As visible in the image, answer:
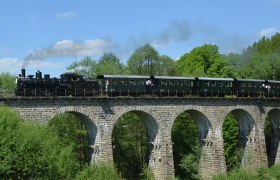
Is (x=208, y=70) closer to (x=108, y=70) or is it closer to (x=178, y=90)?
(x=108, y=70)

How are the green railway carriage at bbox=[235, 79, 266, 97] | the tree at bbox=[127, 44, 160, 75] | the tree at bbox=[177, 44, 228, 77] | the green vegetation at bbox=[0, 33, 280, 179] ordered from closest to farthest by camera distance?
the green vegetation at bbox=[0, 33, 280, 179] < the green railway carriage at bbox=[235, 79, 266, 97] < the tree at bbox=[127, 44, 160, 75] < the tree at bbox=[177, 44, 228, 77]

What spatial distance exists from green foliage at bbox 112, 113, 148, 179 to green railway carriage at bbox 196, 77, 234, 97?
951 cm

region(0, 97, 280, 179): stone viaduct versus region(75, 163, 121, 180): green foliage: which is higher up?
region(0, 97, 280, 179): stone viaduct

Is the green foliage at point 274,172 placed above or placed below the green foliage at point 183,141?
below

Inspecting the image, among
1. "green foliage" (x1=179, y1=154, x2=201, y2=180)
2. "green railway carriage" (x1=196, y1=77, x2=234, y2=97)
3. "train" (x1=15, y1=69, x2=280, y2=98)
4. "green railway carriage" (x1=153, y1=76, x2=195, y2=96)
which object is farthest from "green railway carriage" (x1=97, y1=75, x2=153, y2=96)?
"green foliage" (x1=179, y1=154, x2=201, y2=180)

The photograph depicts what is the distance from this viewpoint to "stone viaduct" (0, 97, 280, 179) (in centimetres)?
3556

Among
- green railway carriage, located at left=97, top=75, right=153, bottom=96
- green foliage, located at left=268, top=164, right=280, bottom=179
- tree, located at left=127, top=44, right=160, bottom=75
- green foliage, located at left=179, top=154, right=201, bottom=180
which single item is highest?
tree, located at left=127, top=44, right=160, bottom=75

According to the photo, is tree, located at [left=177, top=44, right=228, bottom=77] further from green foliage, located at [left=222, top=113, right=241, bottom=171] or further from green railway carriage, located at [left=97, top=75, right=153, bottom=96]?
green railway carriage, located at [left=97, top=75, right=153, bottom=96]

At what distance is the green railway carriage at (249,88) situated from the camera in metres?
51.1

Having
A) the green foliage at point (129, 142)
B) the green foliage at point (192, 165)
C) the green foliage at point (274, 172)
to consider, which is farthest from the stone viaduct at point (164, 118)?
the green foliage at point (129, 142)

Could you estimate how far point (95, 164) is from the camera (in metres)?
36.6

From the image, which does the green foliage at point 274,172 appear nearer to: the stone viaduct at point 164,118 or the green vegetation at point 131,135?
the green vegetation at point 131,135

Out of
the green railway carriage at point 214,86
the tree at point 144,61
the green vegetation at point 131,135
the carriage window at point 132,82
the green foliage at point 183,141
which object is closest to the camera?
the green vegetation at point 131,135

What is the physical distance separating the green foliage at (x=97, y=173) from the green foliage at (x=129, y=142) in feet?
59.9
